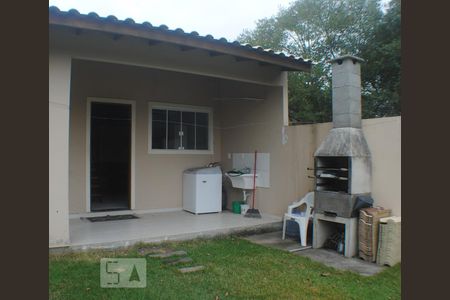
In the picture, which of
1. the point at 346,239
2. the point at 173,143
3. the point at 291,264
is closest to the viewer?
the point at 291,264

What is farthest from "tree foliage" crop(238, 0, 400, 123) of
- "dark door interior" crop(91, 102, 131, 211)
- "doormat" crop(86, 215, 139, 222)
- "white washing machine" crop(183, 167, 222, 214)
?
"doormat" crop(86, 215, 139, 222)

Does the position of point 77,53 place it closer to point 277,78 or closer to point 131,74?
point 131,74

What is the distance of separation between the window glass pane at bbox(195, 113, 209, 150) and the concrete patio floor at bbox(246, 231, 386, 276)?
3088 millimetres

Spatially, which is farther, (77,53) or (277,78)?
(277,78)

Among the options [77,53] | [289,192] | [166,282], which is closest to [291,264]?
[166,282]

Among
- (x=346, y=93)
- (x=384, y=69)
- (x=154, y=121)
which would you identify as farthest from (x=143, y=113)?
(x=384, y=69)

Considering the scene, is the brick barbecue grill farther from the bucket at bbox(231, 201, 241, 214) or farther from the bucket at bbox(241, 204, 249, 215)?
the bucket at bbox(231, 201, 241, 214)

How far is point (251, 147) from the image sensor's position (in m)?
8.39

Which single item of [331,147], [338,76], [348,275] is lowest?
[348,275]

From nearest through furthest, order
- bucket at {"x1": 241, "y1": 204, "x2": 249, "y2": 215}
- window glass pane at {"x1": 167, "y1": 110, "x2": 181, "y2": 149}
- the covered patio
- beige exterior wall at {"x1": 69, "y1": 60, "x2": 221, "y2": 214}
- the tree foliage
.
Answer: the covered patio, beige exterior wall at {"x1": 69, "y1": 60, "x2": 221, "y2": 214}, bucket at {"x1": 241, "y1": 204, "x2": 249, "y2": 215}, window glass pane at {"x1": 167, "y1": 110, "x2": 181, "y2": 149}, the tree foliage

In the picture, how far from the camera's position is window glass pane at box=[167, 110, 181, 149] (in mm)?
8672

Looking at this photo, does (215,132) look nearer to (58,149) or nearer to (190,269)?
(58,149)

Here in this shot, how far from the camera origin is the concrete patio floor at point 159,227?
5582 millimetres

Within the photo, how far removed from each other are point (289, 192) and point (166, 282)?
3.86 m
